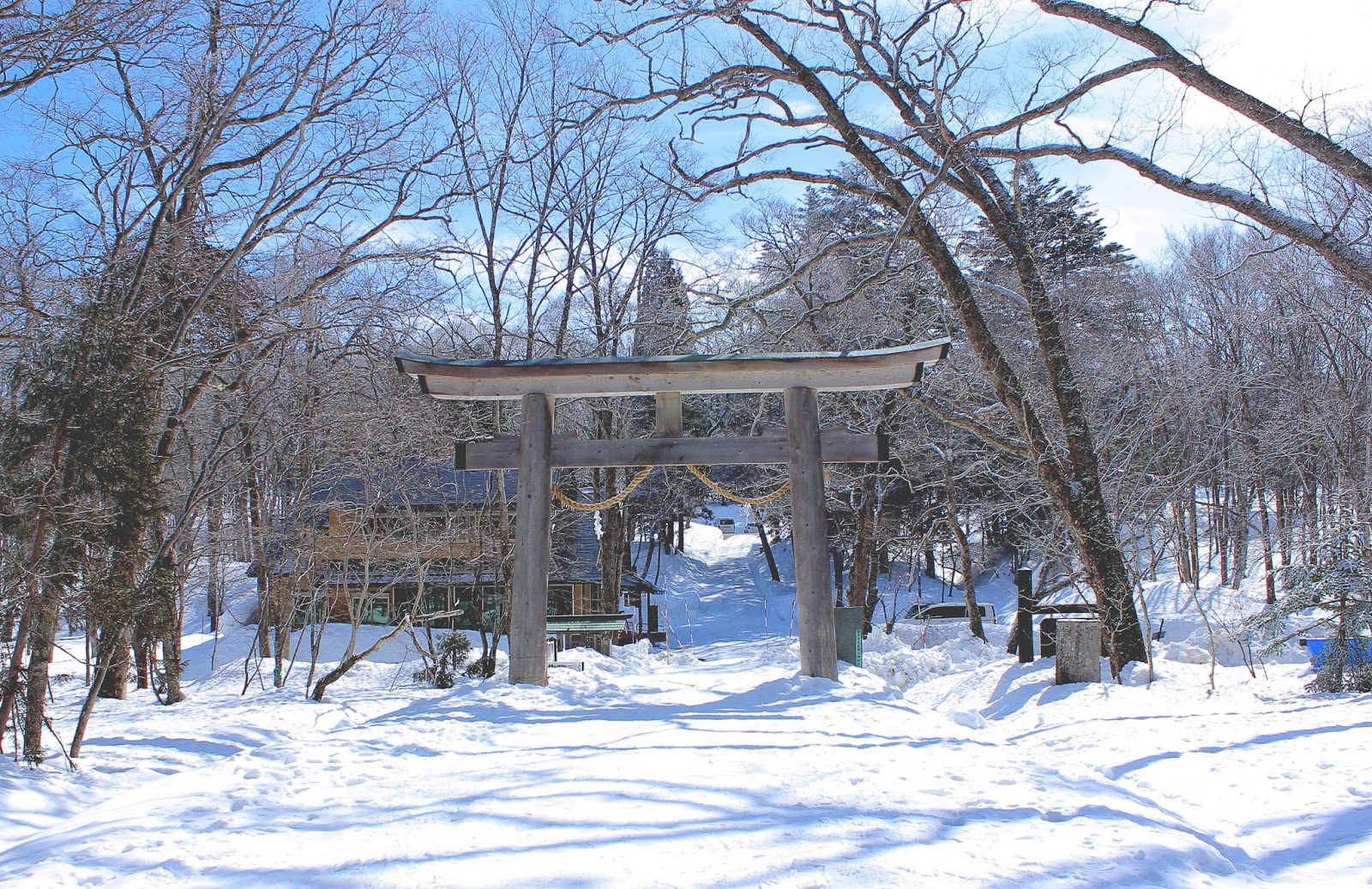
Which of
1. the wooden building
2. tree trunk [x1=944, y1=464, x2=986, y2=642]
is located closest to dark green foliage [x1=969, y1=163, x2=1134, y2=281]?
tree trunk [x1=944, y1=464, x2=986, y2=642]

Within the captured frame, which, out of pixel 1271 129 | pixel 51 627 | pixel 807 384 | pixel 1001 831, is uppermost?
pixel 1271 129

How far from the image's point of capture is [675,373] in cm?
883

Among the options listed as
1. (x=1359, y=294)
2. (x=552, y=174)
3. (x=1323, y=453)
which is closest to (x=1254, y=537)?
(x=1323, y=453)

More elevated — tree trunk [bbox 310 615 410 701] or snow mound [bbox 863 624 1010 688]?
tree trunk [bbox 310 615 410 701]

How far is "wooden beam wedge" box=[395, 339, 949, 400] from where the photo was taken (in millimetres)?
8625

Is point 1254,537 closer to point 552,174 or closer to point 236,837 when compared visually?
point 552,174

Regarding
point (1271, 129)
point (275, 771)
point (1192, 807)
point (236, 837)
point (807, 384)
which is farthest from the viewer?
point (807, 384)

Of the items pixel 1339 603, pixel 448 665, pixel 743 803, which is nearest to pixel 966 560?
pixel 448 665

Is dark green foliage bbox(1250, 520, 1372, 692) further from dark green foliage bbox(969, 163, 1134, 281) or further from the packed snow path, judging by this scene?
dark green foliage bbox(969, 163, 1134, 281)

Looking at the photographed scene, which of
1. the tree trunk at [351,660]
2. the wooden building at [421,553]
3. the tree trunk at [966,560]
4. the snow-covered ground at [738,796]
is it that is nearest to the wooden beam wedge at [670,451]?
the snow-covered ground at [738,796]

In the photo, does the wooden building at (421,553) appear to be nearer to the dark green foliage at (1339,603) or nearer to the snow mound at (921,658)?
the snow mound at (921,658)

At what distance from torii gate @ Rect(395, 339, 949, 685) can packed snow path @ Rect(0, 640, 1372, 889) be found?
940mm

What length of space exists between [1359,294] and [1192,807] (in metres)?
16.6

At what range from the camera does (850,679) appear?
366 inches
